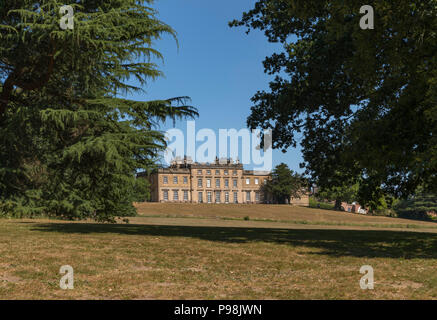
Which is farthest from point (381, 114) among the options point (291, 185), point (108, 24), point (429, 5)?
point (291, 185)

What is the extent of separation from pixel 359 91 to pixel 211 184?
97.7 m

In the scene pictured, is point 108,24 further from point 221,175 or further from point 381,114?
point 221,175

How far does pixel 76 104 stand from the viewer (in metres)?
17.8

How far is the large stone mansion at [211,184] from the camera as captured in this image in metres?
109

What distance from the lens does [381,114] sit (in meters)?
14.1

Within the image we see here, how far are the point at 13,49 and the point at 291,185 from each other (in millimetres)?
100512

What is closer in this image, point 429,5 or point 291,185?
point 429,5
